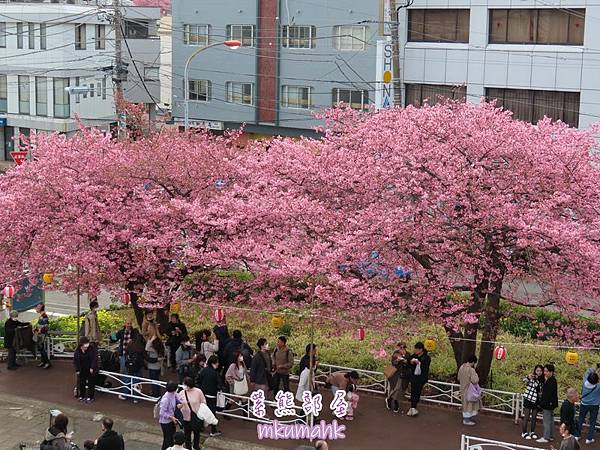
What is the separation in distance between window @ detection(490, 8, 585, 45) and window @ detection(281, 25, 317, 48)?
11.8 m

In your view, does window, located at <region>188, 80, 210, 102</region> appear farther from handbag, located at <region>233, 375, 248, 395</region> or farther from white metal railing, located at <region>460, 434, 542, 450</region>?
white metal railing, located at <region>460, 434, 542, 450</region>

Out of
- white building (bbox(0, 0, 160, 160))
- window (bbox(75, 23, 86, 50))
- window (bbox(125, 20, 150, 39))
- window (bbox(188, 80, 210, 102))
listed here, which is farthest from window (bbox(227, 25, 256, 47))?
window (bbox(125, 20, 150, 39))

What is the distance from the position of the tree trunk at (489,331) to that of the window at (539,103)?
18.6 meters

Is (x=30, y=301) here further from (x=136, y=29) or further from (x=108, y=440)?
(x=136, y=29)

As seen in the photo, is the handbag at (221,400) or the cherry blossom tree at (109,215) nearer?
the handbag at (221,400)

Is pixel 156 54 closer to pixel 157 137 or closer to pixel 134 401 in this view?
pixel 157 137

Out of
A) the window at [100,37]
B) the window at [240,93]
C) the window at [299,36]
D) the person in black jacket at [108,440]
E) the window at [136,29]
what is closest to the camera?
the person in black jacket at [108,440]

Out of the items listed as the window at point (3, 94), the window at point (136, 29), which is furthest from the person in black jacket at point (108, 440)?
the window at point (136, 29)

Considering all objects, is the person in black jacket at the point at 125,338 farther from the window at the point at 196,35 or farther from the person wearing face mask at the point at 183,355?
the window at the point at 196,35

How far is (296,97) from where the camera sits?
47.8 m

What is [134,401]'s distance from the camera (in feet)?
62.0

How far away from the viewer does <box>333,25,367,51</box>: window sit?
1754 inches

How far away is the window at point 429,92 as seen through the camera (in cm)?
3803

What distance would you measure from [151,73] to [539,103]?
31.7 metres
